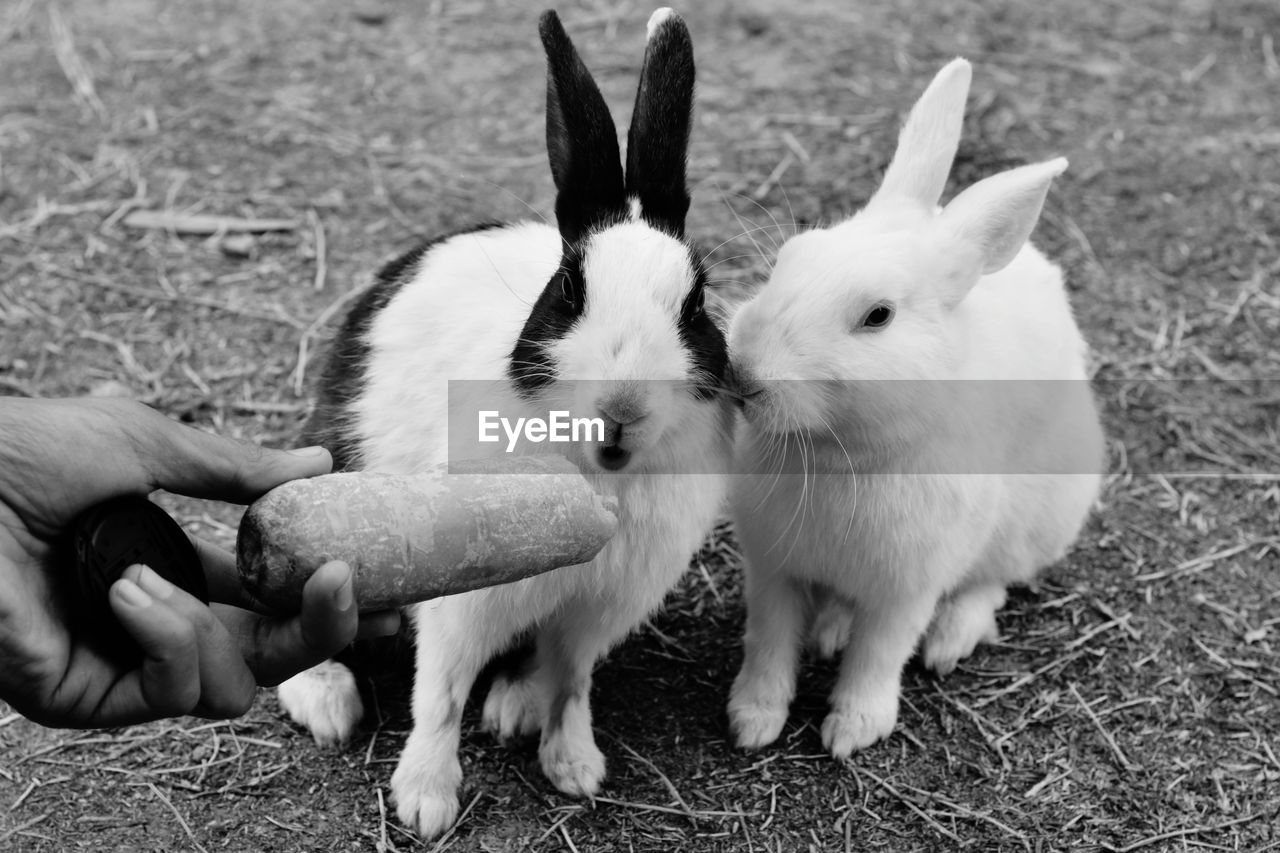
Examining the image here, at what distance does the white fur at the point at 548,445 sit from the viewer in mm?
2818

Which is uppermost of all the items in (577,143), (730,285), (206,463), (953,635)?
(577,143)

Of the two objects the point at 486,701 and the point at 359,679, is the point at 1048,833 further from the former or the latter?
the point at 359,679

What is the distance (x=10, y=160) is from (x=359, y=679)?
10.9ft

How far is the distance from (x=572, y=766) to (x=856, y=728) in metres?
0.76

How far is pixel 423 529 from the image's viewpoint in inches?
104

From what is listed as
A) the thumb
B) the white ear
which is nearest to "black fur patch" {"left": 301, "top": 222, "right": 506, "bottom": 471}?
the thumb

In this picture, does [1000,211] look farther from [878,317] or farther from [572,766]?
[572,766]

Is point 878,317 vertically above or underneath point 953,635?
above

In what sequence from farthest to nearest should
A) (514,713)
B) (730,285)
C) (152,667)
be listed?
(730,285) → (514,713) → (152,667)

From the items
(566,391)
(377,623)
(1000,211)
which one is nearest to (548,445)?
(566,391)

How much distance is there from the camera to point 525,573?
2.79 meters

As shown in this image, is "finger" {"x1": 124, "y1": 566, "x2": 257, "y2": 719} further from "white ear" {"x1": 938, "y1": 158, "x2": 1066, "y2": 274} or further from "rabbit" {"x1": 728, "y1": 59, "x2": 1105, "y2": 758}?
"white ear" {"x1": 938, "y1": 158, "x2": 1066, "y2": 274}

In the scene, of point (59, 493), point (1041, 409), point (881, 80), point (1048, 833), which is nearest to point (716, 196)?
point (881, 80)

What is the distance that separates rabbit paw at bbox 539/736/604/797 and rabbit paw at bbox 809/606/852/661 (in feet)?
2.77
